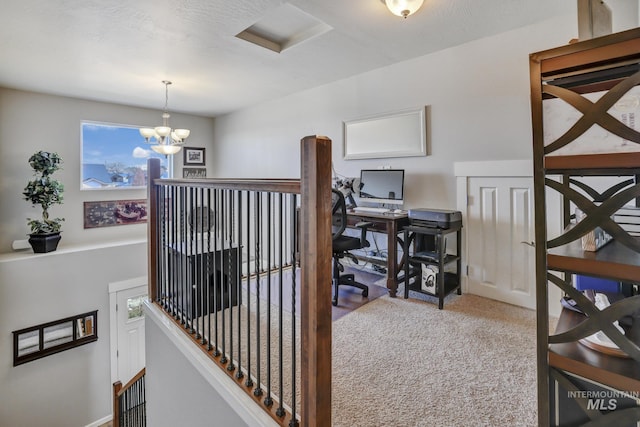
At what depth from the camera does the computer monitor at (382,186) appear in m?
3.19

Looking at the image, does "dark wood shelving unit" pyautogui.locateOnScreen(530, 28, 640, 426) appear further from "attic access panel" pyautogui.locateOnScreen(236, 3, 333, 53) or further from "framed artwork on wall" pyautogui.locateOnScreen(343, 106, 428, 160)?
"framed artwork on wall" pyautogui.locateOnScreen(343, 106, 428, 160)

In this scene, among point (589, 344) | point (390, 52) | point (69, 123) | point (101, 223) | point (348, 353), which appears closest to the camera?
point (589, 344)

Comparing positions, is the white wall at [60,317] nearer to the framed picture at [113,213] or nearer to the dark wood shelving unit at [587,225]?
the framed picture at [113,213]

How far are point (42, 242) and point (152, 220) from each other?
2988mm

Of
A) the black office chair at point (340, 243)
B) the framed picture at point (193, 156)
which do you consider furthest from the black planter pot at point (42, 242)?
the black office chair at point (340, 243)

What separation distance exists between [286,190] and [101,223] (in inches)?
206

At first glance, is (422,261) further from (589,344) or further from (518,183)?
(589,344)

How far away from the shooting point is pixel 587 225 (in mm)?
781

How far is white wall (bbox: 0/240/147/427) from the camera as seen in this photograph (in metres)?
3.99

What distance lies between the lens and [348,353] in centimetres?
194

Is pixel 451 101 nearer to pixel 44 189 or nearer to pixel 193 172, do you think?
pixel 193 172

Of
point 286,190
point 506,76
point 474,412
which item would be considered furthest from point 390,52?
point 474,412

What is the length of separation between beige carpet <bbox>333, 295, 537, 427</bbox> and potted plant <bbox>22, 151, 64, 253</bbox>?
4375mm

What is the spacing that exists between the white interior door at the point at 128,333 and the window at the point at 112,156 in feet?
6.02
